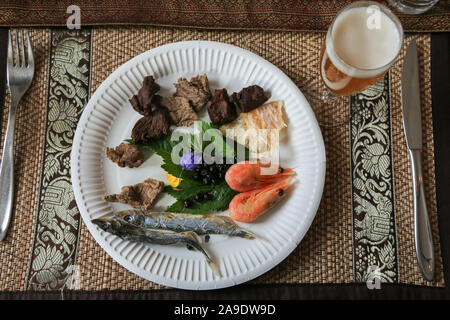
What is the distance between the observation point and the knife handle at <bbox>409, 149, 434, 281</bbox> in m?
1.31

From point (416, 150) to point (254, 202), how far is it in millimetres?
665

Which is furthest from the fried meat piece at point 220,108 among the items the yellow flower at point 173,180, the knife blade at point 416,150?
the knife blade at point 416,150

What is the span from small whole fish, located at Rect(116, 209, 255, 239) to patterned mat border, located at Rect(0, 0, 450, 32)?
0.78m

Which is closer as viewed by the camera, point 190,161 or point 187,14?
point 190,161

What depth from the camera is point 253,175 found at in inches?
52.1

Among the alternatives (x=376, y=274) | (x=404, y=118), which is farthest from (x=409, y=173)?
(x=376, y=274)

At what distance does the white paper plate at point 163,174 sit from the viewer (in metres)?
1.28

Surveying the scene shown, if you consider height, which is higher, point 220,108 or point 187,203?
point 220,108

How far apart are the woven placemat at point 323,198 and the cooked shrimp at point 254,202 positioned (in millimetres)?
200

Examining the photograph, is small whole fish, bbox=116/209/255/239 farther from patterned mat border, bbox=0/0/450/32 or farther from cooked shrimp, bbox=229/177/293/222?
patterned mat border, bbox=0/0/450/32

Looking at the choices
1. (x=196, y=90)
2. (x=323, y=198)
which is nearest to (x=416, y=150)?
(x=323, y=198)

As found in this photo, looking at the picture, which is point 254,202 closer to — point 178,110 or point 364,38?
point 178,110

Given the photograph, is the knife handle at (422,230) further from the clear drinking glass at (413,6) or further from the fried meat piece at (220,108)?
the fried meat piece at (220,108)

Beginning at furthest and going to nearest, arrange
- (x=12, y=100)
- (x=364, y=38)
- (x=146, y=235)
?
(x=12, y=100) < (x=146, y=235) < (x=364, y=38)
